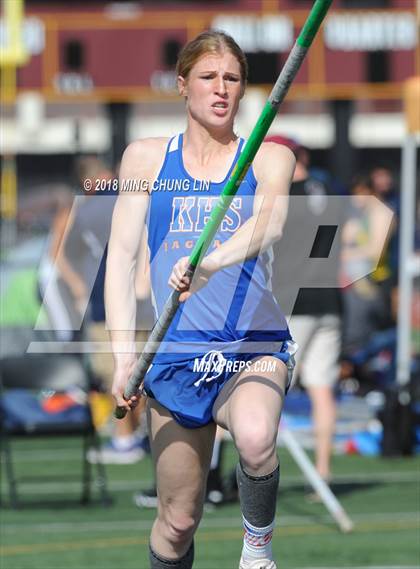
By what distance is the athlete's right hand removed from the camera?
499 cm

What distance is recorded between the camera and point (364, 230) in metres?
13.3

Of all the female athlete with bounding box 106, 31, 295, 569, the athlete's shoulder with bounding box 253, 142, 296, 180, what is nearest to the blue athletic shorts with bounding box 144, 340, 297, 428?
the female athlete with bounding box 106, 31, 295, 569

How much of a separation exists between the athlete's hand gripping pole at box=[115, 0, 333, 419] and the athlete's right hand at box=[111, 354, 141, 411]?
0.02 metres

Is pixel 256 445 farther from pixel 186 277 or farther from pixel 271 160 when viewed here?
pixel 271 160

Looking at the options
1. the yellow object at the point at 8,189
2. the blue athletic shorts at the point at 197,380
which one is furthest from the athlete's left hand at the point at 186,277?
the yellow object at the point at 8,189

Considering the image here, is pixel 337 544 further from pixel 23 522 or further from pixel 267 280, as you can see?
pixel 267 280

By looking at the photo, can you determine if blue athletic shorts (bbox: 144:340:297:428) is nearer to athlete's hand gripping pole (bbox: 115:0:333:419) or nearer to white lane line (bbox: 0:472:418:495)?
athlete's hand gripping pole (bbox: 115:0:333:419)

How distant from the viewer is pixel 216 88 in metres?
4.96

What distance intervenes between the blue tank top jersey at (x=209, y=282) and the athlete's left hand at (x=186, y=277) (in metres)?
0.10

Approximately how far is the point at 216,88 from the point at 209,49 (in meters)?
0.14

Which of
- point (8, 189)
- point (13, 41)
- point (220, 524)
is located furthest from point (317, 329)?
point (8, 189)

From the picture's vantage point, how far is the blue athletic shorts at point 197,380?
489 centimetres

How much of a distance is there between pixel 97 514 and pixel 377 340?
6.36m

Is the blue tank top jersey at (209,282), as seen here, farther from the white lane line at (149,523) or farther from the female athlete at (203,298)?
the white lane line at (149,523)
